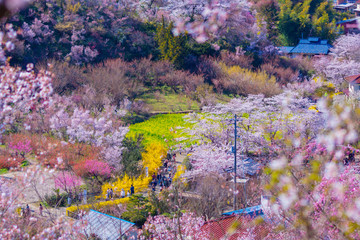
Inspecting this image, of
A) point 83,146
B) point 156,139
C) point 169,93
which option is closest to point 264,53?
point 169,93

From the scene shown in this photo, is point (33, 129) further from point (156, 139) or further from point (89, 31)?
point (89, 31)

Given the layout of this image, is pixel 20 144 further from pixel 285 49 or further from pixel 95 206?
pixel 285 49

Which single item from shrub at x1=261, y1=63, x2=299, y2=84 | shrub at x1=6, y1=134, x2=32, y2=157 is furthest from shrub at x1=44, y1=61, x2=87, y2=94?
shrub at x1=261, y1=63, x2=299, y2=84

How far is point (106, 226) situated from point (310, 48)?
103 feet

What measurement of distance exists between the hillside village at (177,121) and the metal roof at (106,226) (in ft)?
0.17

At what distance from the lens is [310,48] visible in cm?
3459

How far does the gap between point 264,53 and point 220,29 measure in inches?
174

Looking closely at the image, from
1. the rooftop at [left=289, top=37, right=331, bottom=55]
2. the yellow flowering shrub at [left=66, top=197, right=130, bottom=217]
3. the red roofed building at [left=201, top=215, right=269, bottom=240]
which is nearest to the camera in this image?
the red roofed building at [left=201, top=215, right=269, bottom=240]

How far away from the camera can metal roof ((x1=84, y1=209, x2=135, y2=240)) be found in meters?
8.12

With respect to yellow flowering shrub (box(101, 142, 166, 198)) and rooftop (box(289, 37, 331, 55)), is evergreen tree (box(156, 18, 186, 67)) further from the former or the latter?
rooftop (box(289, 37, 331, 55))

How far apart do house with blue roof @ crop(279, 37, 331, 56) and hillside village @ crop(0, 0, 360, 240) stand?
193 millimetres

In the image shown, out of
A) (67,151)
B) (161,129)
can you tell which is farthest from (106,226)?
(161,129)

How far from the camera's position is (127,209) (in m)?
10.5

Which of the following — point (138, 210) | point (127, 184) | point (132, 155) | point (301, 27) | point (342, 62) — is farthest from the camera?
point (301, 27)
